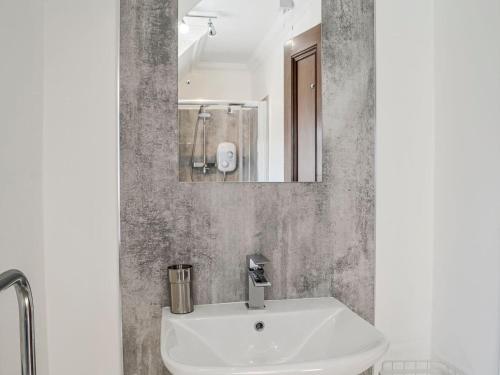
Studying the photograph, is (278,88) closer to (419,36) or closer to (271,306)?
(419,36)

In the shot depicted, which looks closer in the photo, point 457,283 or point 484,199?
point 484,199

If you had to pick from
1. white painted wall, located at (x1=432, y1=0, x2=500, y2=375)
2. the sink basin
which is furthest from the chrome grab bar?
white painted wall, located at (x1=432, y1=0, x2=500, y2=375)

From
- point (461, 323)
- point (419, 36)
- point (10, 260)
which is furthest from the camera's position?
point (419, 36)

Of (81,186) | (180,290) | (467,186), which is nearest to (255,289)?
(180,290)

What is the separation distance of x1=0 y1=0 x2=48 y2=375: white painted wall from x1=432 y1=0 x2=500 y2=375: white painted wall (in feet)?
4.59

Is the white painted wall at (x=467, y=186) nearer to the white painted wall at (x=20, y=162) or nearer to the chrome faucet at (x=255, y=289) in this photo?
the chrome faucet at (x=255, y=289)

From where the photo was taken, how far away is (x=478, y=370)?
1.28 meters

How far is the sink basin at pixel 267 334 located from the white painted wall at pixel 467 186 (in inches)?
16.4

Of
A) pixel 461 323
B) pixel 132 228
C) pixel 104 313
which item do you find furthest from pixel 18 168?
pixel 461 323

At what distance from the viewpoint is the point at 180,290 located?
49.2 inches

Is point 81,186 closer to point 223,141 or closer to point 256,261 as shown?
point 223,141

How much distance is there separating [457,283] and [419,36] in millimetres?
938

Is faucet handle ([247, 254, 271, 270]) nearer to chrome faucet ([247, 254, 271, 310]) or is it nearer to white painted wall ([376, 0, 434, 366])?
chrome faucet ([247, 254, 271, 310])

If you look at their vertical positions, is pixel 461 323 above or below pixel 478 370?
above
